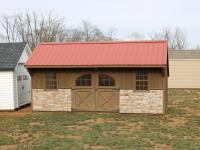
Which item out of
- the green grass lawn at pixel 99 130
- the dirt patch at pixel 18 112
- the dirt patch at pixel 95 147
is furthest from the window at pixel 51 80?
the dirt patch at pixel 95 147

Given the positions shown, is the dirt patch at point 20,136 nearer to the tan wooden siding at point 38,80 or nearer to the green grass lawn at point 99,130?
the green grass lawn at point 99,130

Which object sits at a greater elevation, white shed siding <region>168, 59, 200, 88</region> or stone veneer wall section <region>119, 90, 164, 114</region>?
white shed siding <region>168, 59, 200, 88</region>

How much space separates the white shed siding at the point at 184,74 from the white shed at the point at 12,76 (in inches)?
601

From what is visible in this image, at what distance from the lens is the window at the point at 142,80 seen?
1585 cm

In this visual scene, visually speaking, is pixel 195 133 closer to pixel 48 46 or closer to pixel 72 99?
pixel 72 99

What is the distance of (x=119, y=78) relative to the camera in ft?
52.9

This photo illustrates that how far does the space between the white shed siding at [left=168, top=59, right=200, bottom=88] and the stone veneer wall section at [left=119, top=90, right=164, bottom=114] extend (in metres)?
15.0

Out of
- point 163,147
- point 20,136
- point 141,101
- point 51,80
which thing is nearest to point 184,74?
point 141,101

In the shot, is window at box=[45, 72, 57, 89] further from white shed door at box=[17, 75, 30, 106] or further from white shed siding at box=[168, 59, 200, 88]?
white shed siding at box=[168, 59, 200, 88]

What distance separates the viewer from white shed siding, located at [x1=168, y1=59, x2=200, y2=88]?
98.1 feet

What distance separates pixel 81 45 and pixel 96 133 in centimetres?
689

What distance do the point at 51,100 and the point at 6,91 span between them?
255 cm

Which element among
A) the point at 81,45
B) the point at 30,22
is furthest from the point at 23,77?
the point at 30,22

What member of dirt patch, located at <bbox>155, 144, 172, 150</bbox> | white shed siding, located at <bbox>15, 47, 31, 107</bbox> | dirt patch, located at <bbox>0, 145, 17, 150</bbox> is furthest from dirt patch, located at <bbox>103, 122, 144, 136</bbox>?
white shed siding, located at <bbox>15, 47, 31, 107</bbox>
